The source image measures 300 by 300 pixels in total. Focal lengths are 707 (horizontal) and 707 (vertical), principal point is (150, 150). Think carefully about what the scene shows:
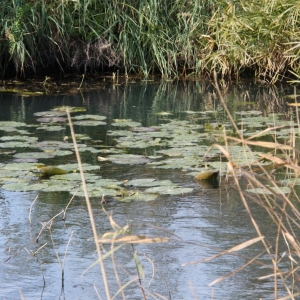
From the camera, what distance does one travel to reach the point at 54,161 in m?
4.48

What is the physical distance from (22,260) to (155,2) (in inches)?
239

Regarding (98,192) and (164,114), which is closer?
(98,192)

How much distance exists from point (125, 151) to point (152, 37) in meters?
4.07

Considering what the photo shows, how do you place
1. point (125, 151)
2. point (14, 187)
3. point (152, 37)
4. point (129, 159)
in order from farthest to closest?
point (152, 37)
point (125, 151)
point (129, 159)
point (14, 187)

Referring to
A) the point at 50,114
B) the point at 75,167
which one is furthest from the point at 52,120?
the point at 75,167

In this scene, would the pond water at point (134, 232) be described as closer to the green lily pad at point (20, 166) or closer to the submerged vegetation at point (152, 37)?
the green lily pad at point (20, 166)

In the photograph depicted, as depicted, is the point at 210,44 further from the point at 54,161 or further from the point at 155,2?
the point at 54,161

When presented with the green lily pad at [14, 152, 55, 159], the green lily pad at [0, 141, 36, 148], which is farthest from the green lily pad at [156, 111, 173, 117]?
the green lily pad at [14, 152, 55, 159]

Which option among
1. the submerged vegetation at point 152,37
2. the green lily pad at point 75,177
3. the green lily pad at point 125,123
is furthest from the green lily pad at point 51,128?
the submerged vegetation at point 152,37

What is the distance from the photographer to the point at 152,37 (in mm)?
8570

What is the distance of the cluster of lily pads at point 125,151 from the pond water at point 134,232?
25mm

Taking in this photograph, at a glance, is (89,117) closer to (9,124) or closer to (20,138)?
(9,124)

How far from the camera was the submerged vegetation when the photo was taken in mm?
8078

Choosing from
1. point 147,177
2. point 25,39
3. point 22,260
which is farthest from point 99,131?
point 25,39
